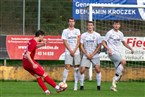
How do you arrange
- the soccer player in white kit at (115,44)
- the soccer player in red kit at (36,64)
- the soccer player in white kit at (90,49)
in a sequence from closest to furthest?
1. the soccer player in red kit at (36,64)
2. the soccer player in white kit at (115,44)
3. the soccer player in white kit at (90,49)

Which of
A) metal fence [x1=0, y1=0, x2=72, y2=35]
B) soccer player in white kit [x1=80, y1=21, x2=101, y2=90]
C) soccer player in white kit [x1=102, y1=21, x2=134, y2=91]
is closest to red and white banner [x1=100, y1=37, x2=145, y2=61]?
metal fence [x1=0, y1=0, x2=72, y2=35]

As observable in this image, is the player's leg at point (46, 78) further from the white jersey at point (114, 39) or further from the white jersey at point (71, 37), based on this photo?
the white jersey at point (114, 39)

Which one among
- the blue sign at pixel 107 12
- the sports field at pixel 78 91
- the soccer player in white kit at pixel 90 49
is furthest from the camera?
the blue sign at pixel 107 12

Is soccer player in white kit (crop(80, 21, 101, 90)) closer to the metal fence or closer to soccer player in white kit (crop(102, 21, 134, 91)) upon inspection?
soccer player in white kit (crop(102, 21, 134, 91))

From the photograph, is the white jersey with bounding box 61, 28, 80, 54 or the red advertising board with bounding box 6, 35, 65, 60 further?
the red advertising board with bounding box 6, 35, 65, 60

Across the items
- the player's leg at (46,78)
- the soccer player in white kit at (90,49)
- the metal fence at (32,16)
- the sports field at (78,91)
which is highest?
the metal fence at (32,16)

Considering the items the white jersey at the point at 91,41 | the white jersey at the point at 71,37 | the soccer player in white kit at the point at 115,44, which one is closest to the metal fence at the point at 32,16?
the white jersey at the point at 71,37

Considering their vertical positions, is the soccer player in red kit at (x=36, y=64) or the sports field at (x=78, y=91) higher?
the soccer player in red kit at (x=36, y=64)

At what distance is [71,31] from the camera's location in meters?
18.4

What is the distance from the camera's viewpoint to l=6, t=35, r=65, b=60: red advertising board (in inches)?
888

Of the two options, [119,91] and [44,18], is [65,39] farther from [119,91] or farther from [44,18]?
[44,18]

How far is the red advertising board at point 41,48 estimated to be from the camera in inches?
888

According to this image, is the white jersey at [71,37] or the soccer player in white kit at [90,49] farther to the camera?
the white jersey at [71,37]

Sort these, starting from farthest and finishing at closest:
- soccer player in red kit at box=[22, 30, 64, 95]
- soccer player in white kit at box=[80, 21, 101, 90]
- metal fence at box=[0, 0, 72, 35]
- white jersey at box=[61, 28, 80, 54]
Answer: metal fence at box=[0, 0, 72, 35] < white jersey at box=[61, 28, 80, 54] < soccer player in white kit at box=[80, 21, 101, 90] < soccer player in red kit at box=[22, 30, 64, 95]
